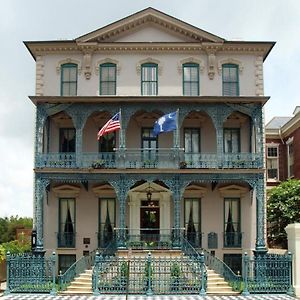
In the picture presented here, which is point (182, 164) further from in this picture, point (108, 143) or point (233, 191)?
point (108, 143)

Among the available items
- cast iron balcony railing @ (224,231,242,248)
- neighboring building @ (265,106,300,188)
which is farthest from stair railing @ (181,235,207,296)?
neighboring building @ (265,106,300,188)

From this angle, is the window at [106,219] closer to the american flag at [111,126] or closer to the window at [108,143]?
the window at [108,143]

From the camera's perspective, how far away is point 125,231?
98.6 ft

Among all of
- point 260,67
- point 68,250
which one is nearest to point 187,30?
point 260,67

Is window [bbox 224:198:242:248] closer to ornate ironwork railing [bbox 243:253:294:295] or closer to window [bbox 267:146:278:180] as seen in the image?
ornate ironwork railing [bbox 243:253:294:295]

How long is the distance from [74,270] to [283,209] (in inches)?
500

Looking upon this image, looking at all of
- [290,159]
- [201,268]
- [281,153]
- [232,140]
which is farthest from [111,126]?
[281,153]

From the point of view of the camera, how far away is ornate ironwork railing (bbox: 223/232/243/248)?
32031 millimetres

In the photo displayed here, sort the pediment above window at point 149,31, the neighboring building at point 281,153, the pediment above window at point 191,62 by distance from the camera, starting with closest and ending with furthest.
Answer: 1. the pediment above window at point 149,31
2. the pediment above window at point 191,62
3. the neighboring building at point 281,153

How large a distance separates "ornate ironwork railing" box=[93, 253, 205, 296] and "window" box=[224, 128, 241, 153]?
8538mm

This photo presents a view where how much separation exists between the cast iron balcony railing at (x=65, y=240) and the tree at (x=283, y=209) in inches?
416

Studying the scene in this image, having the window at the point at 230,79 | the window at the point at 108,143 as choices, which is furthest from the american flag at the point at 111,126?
the window at the point at 230,79

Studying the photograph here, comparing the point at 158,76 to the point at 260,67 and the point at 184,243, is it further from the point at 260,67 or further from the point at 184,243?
the point at 184,243

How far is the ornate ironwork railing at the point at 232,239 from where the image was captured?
3203 cm
